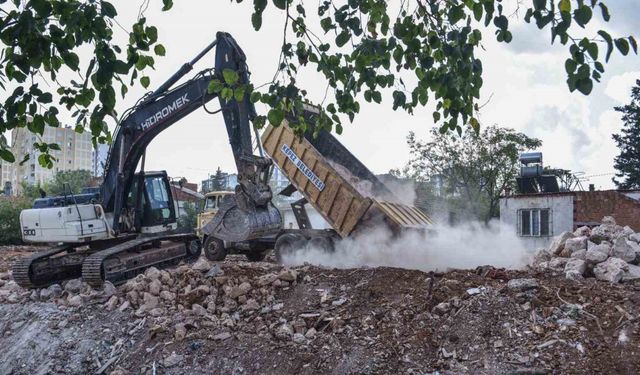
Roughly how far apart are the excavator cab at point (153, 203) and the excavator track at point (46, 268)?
124cm

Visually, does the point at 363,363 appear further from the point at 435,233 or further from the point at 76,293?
the point at 435,233

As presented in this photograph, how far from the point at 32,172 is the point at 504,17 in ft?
287

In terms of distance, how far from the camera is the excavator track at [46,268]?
9383 mm

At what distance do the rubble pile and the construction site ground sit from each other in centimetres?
63

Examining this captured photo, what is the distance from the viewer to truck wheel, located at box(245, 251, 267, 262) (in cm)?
1358

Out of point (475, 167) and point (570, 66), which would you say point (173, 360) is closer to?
point (570, 66)

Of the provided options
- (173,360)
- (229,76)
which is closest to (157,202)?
(173,360)

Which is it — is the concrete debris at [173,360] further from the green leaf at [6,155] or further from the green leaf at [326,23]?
the green leaf at [326,23]

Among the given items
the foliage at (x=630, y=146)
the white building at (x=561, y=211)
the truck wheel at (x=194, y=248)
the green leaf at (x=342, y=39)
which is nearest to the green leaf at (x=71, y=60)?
the green leaf at (x=342, y=39)

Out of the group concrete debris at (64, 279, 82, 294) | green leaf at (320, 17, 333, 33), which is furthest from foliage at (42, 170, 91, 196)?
green leaf at (320, 17, 333, 33)

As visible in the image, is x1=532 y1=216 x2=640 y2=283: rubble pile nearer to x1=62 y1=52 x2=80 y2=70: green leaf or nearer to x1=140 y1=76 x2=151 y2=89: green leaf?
x1=140 y1=76 x2=151 y2=89: green leaf

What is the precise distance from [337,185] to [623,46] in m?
9.13

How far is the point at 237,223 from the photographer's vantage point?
27.1ft

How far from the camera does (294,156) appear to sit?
1252 centimetres
